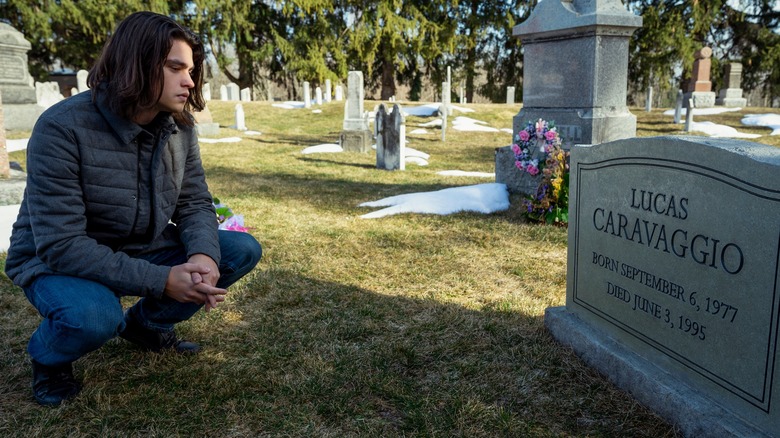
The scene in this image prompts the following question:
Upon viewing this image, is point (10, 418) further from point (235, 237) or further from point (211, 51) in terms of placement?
point (211, 51)

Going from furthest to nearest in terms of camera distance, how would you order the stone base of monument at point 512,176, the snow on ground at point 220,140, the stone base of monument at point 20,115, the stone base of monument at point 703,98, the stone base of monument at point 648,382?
the stone base of monument at point 703,98 < the stone base of monument at point 20,115 < the snow on ground at point 220,140 < the stone base of monument at point 512,176 < the stone base of monument at point 648,382

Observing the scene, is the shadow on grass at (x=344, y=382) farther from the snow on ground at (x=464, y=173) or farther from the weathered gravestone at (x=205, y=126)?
the weathered gravestone at (x=205, y=126)

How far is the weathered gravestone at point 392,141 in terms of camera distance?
8.77 metres

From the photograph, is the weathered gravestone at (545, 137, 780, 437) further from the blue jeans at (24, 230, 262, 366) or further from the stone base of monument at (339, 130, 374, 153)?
the stone base of monument at (339, 130, 374, 153)

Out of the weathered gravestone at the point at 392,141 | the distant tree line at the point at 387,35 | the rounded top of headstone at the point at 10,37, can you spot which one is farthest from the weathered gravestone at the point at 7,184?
the distant tree line at the point at 387,35

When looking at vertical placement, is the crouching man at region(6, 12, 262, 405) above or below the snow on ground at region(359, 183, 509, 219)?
above

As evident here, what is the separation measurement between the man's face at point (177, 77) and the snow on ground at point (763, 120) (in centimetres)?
1644

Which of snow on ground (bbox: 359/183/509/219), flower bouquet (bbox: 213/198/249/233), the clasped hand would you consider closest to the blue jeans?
the clasped hand

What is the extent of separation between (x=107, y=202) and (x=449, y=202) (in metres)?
4.17

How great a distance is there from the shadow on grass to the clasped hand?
0.44 meters

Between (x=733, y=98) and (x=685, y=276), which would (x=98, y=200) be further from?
(x=733, y=98)

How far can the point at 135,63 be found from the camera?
1.91m

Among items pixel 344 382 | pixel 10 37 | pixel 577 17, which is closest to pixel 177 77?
pixel 344 382

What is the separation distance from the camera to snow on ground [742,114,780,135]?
1512cm
